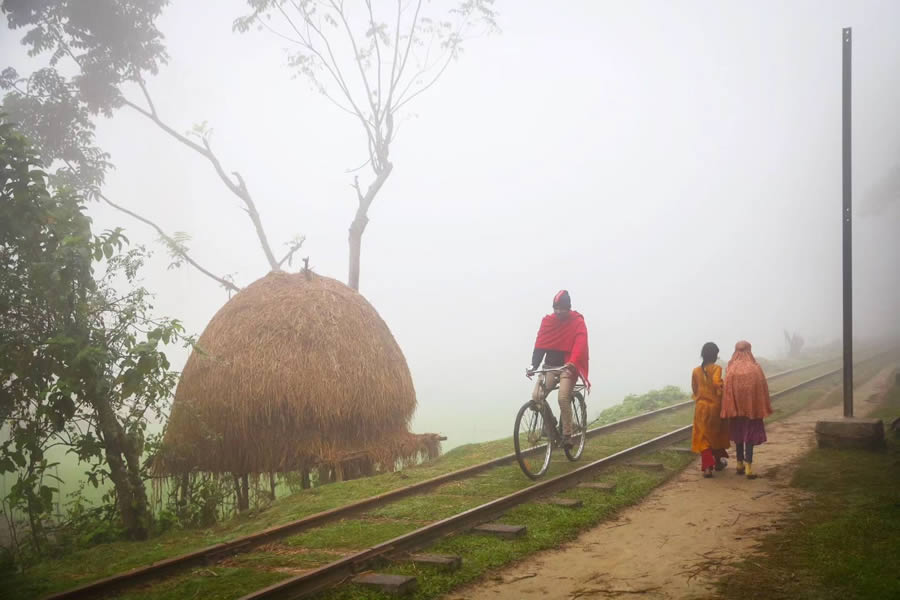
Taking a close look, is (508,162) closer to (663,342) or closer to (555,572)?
(663,342)

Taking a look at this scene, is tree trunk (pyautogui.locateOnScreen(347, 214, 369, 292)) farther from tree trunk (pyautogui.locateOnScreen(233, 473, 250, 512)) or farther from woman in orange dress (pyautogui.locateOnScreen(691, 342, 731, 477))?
A: woman in orange dress (pyautogui.locateOnScreen(691, 342, 731, 477))

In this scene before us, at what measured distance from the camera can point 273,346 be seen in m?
10.1

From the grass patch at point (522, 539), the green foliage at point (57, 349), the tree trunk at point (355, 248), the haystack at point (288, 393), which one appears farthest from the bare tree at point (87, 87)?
the grass patch at point (522, 539)

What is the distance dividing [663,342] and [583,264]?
1346 inches

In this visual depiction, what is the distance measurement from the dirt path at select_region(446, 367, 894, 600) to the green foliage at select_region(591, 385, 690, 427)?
29.5ft

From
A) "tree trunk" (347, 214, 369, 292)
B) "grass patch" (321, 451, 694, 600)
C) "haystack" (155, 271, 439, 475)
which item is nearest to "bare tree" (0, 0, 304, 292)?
"tree trunk" (347, 214, 369, 292)

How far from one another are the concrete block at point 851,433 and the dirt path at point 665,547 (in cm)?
117

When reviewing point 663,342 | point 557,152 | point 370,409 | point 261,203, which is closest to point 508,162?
point 557,152

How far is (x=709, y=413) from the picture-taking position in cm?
808

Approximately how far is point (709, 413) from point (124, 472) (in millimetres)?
6775

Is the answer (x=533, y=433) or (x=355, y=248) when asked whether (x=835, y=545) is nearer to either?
(x=533, y=433)

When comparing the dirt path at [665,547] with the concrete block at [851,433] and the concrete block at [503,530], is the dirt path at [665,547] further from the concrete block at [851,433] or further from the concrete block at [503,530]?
the concrete block at [851,433]

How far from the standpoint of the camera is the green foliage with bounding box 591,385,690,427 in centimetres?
1734

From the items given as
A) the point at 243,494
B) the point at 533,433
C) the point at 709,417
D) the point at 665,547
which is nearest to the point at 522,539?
the point at 665,547
